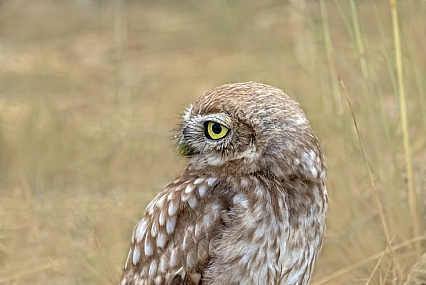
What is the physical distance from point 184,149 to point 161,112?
4.69m

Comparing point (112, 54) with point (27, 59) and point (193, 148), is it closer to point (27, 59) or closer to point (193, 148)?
point (27, 59)

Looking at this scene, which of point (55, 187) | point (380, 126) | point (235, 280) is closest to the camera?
point (235, 280)

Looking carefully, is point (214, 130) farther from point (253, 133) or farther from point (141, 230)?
point (141, 230)

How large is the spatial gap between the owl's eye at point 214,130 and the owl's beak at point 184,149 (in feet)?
0.38

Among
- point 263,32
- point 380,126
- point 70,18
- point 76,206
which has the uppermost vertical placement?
point 70,18

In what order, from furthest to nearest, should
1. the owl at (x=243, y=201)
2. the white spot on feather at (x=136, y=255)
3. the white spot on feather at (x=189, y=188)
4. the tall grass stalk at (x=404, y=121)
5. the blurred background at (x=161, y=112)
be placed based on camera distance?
the blurred background at (x=161, y=112)
the tall grass stalk at (x=404, y=121)
the white spot on feather at (x=136, y=255)
the white spot on feather at (x=189, y=188)
the owl at (x=243, y=201)

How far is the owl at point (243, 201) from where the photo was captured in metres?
2.58

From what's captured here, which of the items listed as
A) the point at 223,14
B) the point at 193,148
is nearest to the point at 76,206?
the point at 193,148

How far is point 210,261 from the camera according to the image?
2637 mm

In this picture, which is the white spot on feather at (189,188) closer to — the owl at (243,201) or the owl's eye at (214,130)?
the owl at (243,201)

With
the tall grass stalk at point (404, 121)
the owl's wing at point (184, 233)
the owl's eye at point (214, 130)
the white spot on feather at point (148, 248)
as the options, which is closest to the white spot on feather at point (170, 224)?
the owl's wing at point (184, 233)

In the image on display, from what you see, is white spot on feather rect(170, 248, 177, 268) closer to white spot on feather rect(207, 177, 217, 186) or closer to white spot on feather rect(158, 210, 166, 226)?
white spot on feather rect(158, 210, 166, 226)

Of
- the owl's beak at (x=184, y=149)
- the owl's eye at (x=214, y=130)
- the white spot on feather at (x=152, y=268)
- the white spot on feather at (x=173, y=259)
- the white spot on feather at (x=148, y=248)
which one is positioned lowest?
the white spot on feather at (x=152, y=268)

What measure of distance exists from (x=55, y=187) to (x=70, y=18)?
494 centimetres
